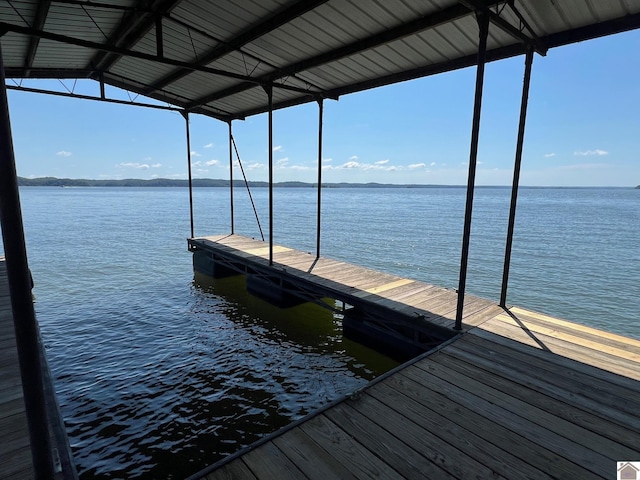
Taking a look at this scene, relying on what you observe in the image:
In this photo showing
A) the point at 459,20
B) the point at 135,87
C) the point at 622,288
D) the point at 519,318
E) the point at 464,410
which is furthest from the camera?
the point at 622,288

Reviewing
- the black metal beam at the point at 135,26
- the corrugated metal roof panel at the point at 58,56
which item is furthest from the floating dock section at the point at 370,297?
the corrugated metal roof panel at the point at 58,56

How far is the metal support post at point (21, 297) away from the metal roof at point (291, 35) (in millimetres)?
5633

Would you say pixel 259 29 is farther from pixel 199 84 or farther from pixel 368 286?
pixel 368 286

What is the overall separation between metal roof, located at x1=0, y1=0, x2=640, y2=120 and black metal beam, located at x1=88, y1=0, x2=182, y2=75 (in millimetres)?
26

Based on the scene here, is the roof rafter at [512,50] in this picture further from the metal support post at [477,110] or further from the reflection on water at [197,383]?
the reflection on water at [197,383]

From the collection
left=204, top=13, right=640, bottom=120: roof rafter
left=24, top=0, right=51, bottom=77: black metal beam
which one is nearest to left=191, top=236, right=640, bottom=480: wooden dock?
left=204, top=13, right=640, bottom=120: roof rafter

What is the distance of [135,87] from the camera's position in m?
12.3

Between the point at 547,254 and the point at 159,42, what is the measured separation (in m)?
25.1

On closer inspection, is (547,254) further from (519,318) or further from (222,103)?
(222,103)

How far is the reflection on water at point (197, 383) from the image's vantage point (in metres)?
5.21

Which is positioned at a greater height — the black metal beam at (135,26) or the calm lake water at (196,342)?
the black metal beam at (135,26)

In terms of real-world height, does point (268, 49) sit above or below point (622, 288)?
above

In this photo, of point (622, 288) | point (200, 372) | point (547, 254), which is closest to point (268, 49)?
point (200, 372)

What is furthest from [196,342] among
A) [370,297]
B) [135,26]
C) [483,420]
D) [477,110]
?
[477,110]
